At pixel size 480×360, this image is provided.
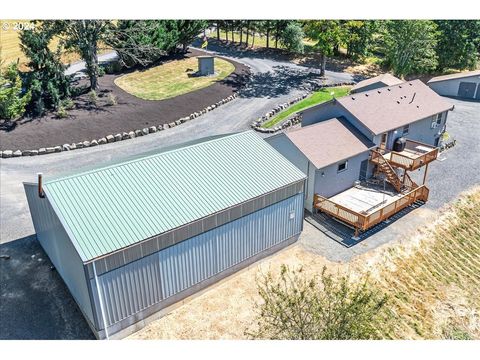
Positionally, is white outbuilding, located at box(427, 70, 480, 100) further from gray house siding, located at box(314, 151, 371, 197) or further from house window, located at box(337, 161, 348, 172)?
house window, located at box(337, 161, 348, 172)

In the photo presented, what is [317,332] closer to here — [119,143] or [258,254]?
[258,254]

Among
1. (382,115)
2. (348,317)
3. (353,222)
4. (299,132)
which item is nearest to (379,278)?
(353,222)

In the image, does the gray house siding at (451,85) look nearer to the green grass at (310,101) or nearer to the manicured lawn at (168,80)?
the green grass at (310,101)

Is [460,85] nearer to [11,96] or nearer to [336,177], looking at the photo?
[336,177]

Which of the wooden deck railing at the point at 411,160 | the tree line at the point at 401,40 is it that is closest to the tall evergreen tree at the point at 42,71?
the wooden deck railing at the point at 411,160

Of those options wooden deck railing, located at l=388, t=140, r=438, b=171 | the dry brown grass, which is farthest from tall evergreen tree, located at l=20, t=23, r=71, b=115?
wooden deck railing, located at l=388, t=140, r=438, b=171

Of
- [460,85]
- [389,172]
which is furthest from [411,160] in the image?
[460,85]
